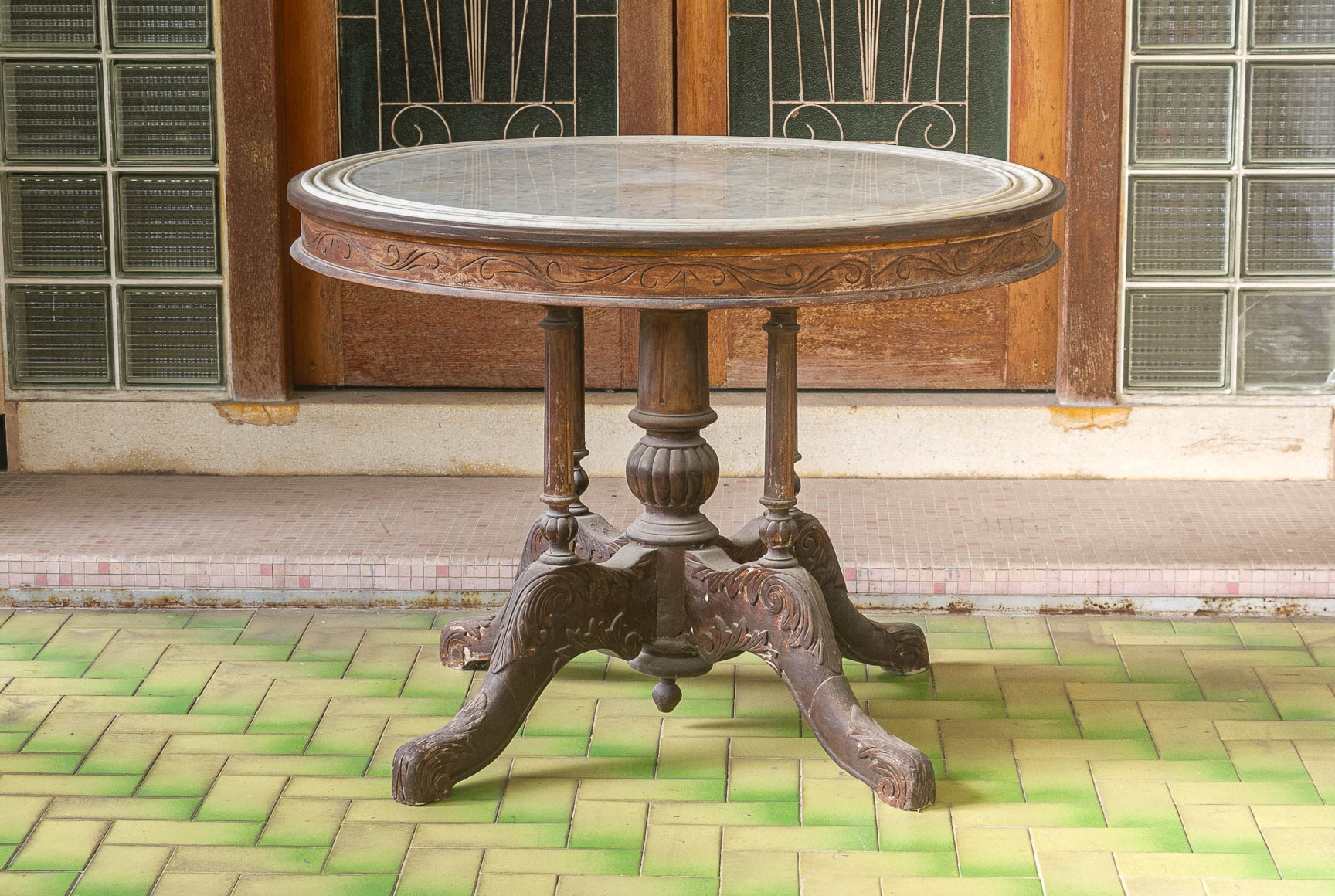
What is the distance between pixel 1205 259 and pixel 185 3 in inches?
107

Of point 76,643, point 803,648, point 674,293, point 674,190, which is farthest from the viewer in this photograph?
point 76,643

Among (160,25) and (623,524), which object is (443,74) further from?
(623,524)

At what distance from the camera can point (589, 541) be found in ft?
10.8

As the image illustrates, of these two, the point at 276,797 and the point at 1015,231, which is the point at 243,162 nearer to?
the point at 276,797

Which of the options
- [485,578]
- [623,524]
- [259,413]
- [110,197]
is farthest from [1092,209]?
[110,197]

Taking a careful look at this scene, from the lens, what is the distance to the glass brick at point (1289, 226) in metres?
4.29

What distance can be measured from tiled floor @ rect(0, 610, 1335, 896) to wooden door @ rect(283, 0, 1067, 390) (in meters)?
1.28

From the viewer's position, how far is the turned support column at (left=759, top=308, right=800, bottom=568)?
284 centimetres

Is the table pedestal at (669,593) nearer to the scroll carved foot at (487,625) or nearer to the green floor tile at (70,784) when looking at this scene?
the scroll carved foot at (487,625)

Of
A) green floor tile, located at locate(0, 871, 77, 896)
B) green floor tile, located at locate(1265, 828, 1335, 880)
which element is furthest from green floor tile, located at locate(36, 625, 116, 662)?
green floor tile, located at locate(1265, 828, 1335, 880)

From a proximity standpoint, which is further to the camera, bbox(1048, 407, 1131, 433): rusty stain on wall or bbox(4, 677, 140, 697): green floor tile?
bbox(1048, 407, 1131, 433): rusty stain on wall

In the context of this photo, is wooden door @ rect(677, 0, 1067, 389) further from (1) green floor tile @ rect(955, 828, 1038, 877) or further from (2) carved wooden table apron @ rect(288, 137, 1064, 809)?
(1) green floor tile @ rect(955, 828, 1038, 877)

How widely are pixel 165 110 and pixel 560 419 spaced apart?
205 cm

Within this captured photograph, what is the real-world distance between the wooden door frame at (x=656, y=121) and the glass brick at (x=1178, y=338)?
69 mm
